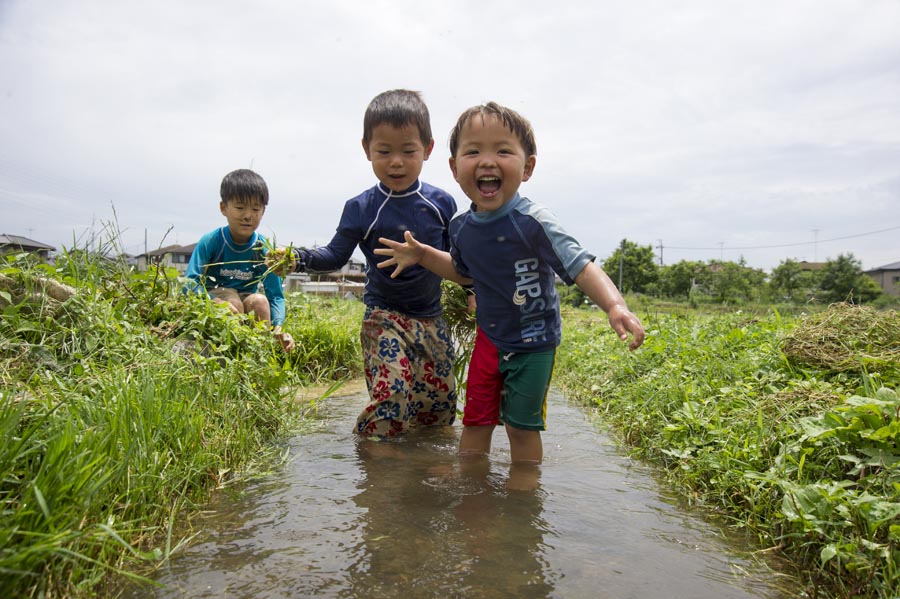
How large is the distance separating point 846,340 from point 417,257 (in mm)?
2596

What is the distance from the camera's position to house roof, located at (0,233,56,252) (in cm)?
335

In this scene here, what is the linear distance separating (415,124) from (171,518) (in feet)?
7.52

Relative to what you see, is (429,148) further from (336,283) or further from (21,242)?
(336,283)

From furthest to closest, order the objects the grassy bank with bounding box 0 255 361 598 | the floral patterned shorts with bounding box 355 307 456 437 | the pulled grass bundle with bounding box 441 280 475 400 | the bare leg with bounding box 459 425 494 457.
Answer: the pulled grass bundle with bounding box 441 280 475 400 < the floral patterned shorts with bounding box 355 307 456 437 < the bare leg with bounding box 459 425 494 457 < the grassy bank with bounding box 0 255 361 598

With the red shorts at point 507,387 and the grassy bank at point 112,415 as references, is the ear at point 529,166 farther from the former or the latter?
the grassy bank at point 112,415

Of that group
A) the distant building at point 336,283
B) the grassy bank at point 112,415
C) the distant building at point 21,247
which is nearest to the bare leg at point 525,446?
the grassy bank at point 112,415

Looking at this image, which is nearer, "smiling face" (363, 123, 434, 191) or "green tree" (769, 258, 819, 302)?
"smiling face" (363, 123, 434, 191)

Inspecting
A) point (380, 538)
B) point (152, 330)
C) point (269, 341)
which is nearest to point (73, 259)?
point (152, 330)

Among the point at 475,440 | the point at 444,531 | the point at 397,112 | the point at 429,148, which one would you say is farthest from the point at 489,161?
the point at 444,531

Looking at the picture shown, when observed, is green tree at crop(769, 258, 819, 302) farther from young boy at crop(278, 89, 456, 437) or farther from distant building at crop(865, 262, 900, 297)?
Result: young boy at crop(278, 89, 456, 437)

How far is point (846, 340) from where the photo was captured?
3408 mm

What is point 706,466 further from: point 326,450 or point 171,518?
point 171,518

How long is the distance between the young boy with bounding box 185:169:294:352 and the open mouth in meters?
2.28

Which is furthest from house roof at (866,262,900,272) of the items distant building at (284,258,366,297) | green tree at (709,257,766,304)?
distant building at (284,258,366,297)
